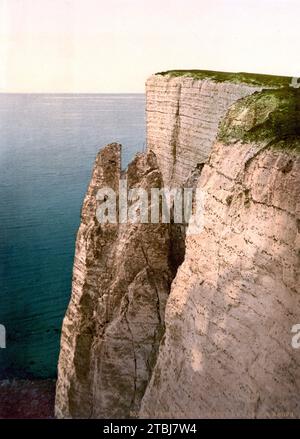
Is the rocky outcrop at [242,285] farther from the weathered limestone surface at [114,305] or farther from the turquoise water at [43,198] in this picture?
the turquoise water at [43,198]

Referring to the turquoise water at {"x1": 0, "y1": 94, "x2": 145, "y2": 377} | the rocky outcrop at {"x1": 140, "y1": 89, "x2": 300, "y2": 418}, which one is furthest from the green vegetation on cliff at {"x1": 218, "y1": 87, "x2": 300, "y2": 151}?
the turquoise water at {"x1": 0, "y1": 94, "x2": 145, "y2": 377}

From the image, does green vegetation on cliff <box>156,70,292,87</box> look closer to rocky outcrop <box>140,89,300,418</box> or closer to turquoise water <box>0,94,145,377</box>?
rocky outcrop <box>140,89,300,418</box>

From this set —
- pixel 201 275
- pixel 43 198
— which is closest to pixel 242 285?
pixel 201 275

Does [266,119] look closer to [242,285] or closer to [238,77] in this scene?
[242,285]

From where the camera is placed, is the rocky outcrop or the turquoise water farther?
the turquoise water

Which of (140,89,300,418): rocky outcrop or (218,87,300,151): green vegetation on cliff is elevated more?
(218,87,300,151): green vegetation on cliff
